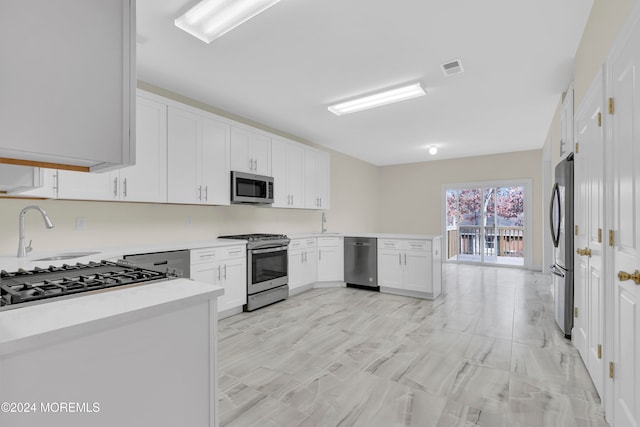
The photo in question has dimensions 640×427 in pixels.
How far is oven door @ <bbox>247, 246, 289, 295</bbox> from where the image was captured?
12.8 ft

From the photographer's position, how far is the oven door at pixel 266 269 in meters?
3.90

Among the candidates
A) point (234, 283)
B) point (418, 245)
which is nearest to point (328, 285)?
point (418, 245)

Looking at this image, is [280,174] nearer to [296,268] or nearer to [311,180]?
[311,180]

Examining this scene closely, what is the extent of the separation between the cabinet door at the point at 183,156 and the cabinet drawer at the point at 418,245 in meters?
2.97

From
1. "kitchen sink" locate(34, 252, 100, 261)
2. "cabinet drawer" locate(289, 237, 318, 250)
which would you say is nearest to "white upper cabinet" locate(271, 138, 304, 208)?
"cabinet drawer" locate(289, 237, 318, 250)

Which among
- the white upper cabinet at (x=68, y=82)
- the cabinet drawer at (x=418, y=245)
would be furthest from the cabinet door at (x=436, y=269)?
the white upper cabinet at (x=68, y=82)

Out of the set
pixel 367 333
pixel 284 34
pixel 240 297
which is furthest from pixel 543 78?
pixel 240 297

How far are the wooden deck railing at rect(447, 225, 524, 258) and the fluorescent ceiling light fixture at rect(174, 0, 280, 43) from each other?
6.98m

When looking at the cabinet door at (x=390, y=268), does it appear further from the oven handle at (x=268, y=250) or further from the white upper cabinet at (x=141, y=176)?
the white upper cabinet at (x=141, y=176)

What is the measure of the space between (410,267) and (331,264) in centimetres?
131

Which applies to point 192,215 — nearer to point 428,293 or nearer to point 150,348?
point 150,348

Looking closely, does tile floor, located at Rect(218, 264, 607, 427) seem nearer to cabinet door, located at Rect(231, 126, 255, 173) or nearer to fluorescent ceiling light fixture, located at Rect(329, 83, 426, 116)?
cabinet door, located at Rect(231, 126, 255, 173)

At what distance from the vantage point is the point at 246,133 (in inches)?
165

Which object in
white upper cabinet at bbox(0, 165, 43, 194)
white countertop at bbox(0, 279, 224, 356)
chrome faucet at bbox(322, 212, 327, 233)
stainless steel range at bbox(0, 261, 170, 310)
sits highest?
white upper cabinet at bbox(0, 165, 43, 194)
